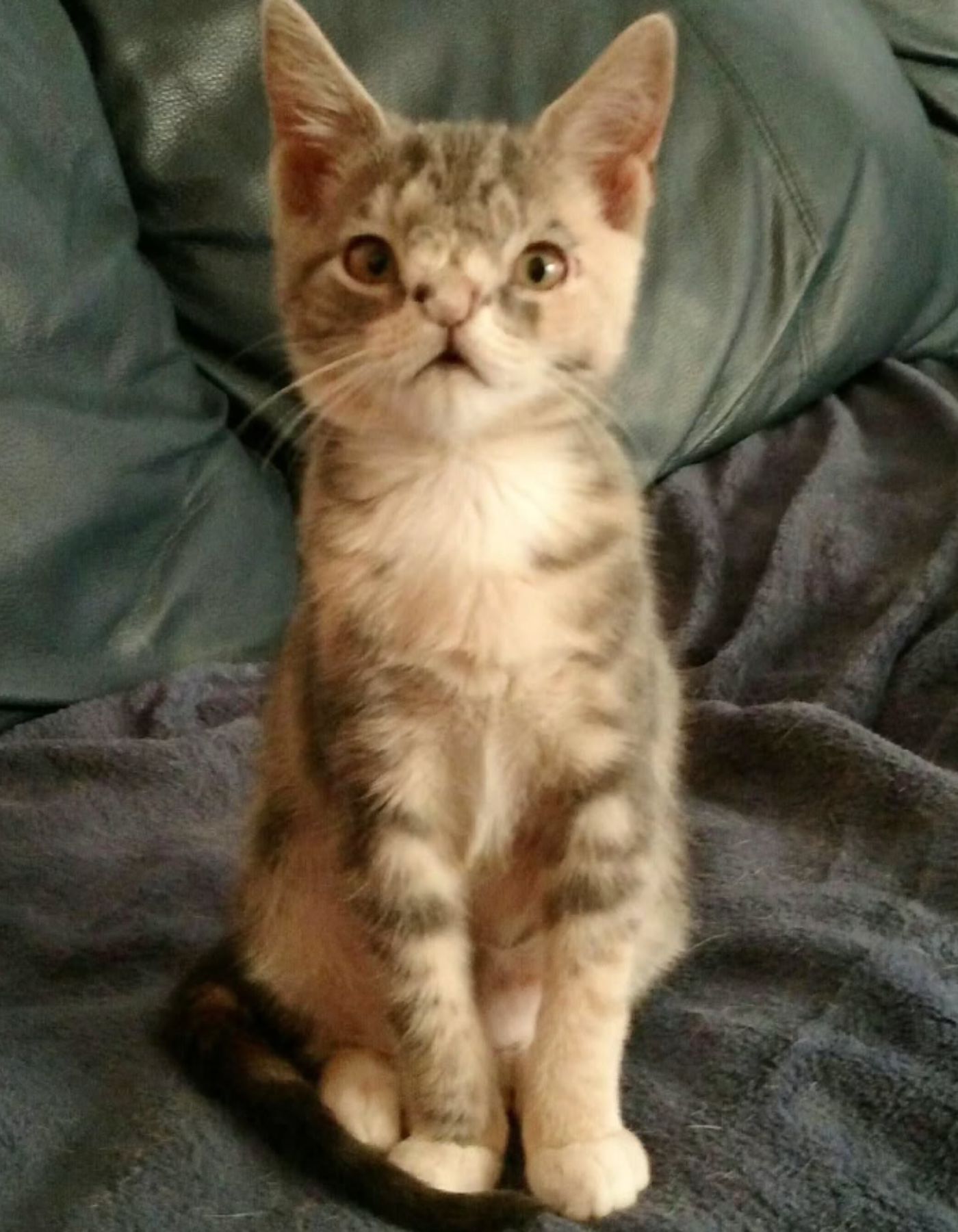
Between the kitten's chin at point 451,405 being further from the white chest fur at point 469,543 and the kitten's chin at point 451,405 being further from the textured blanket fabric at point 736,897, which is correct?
the textured blanket fabric at point 736,897

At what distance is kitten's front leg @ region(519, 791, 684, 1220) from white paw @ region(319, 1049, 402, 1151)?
0.27 feet

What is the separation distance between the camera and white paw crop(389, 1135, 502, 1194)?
31.7 inches

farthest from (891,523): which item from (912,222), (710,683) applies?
(912,222)

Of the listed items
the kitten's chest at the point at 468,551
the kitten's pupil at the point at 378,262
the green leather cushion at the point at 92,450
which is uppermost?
the kitten's pupil at the point at 378,262

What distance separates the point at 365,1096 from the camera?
88 cm

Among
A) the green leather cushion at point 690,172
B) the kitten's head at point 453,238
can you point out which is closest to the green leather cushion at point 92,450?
the green leather cushion at point 690,172

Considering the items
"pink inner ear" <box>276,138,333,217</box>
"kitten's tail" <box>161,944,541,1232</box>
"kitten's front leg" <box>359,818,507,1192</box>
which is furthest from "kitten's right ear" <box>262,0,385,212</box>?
"kitten's tail" <box>161,944,541,1232</box>

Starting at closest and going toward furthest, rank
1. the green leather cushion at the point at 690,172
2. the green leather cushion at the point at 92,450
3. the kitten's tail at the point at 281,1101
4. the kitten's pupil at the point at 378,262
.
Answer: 1. the kitten's tail at the point at 281,1101
2. the kitten's pupil at the point at 378,262
3. the green leather cushion at the point at 92,450
4. the green leather cushion at the point at 690,172

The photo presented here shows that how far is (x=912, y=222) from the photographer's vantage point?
1795mm

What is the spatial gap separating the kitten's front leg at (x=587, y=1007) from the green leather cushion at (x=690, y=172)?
2.39 ft

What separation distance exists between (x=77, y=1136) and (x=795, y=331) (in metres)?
1.28

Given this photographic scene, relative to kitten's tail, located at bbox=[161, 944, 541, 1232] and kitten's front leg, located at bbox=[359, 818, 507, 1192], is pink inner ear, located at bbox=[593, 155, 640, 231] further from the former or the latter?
kitten's tail, located at bbox=[161, 944, 541, 1232]

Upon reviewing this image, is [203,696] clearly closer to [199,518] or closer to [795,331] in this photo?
[199,518]

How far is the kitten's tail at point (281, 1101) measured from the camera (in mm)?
739
